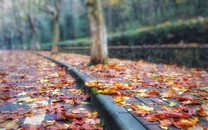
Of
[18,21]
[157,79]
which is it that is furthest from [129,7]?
[157,79]

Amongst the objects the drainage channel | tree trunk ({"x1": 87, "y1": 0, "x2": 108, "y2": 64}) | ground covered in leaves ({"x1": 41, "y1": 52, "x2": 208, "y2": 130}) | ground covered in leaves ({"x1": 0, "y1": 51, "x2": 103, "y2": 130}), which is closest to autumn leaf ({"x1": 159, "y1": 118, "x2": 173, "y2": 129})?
ground covered in leaves ({"x1": 41, "y1": 52, "x2": 208, "y2": 130})

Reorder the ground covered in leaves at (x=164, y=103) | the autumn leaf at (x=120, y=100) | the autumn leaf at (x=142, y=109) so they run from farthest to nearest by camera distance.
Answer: the autumn leaf at (x=120, y=100) < the autumn leaf at (x=142, y=109) < the ground covered in leaves at (x=164, y=103)

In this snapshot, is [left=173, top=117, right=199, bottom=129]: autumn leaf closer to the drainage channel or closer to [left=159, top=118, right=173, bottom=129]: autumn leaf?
[left=159, top=118, right=173, bottom=129]: autumn leaf

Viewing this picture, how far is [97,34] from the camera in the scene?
941cm

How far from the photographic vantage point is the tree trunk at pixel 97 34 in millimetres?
9367

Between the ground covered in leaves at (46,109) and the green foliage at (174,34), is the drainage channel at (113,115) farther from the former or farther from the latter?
the green foliage at (174,34)

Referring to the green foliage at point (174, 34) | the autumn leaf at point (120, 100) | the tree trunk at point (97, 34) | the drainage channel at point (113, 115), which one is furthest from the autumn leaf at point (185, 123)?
the green foliage at point (174, 34)

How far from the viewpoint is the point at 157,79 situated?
20.1 ft

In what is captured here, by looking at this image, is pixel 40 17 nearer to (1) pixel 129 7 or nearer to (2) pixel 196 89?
(1) pixel 129 7

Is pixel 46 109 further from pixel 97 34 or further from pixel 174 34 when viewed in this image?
pixel 174 34

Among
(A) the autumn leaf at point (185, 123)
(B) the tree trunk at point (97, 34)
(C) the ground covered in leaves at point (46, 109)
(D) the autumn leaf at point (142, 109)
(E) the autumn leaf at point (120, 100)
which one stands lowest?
(C) the ground covered in leaves at point (46, 109)

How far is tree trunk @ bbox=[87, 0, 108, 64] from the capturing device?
9.37m

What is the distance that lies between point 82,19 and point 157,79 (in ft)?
174

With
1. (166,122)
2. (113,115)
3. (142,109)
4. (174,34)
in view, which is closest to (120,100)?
(142,109)
